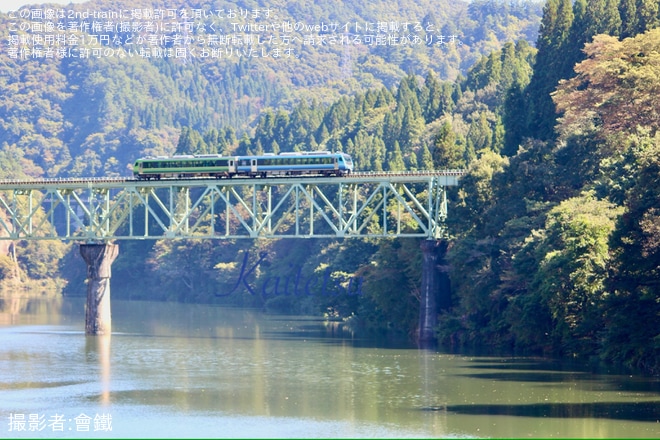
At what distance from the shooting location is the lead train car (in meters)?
99.2

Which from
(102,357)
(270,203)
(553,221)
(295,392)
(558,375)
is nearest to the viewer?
→ (295,392)

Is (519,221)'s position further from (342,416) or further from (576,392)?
(342,416)

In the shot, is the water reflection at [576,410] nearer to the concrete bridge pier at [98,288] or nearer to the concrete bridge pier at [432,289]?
the concrete bridge pier at [432,289]

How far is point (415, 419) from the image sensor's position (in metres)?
56.9

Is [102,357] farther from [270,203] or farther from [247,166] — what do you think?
[270,203]

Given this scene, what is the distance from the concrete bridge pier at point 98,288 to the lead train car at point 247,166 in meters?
7.18

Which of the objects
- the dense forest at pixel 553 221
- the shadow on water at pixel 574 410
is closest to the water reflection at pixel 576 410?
the shadow on water at pixel 574 410

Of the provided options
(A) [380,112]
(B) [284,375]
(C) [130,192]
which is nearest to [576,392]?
(B) [284,375]

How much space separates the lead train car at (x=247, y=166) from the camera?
99250 mm

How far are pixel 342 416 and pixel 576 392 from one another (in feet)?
39.7

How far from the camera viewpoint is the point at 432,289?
96625 millimetres

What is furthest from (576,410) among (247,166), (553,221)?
(247,166)

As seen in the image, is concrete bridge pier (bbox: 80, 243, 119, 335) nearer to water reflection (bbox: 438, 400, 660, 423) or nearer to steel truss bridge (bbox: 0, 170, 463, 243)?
steel truss bridge (bbox: 0, 170, 463, 243)

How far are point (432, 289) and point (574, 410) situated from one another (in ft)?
126
